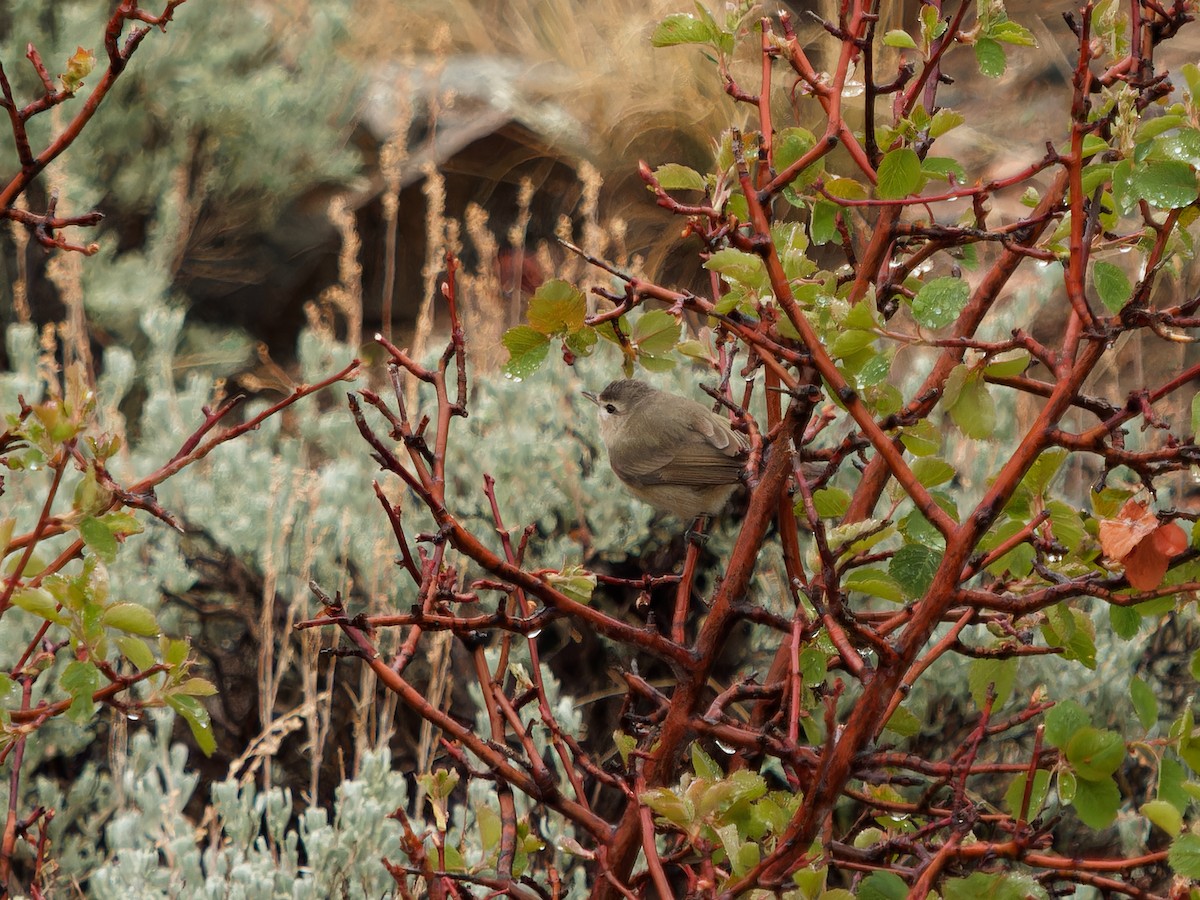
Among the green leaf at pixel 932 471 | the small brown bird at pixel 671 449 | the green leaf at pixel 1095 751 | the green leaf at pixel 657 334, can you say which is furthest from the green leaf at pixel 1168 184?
the small brown bird at pixel 671 449

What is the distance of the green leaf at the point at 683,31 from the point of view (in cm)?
111

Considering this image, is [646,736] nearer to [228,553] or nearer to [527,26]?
[228,553]

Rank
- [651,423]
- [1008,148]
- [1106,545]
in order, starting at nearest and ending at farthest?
[1106,545]
[651,423]
[1008,148]

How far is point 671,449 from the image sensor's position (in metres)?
2.87

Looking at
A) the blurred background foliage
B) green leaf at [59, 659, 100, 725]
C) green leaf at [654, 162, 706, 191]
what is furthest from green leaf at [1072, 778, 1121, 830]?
the blurred background foliage

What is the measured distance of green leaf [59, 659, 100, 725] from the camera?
93cm

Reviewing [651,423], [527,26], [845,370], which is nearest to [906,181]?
[845,370]

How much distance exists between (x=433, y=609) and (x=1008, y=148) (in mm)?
6126

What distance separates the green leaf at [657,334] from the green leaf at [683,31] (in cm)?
26

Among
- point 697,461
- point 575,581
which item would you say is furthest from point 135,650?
point 697,461

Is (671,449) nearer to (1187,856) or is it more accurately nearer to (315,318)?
(1187,856)

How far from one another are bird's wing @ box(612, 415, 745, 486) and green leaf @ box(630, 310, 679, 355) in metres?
1.58

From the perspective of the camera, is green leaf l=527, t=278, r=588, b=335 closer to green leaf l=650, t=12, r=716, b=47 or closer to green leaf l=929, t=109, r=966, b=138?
green leaf l=650, t=12, r=716, b=47

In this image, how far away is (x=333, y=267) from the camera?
6941 mm
